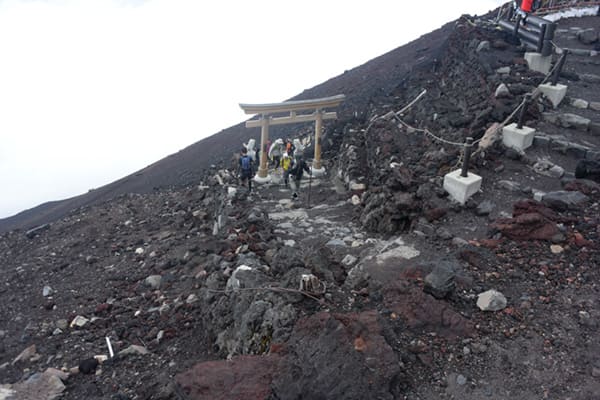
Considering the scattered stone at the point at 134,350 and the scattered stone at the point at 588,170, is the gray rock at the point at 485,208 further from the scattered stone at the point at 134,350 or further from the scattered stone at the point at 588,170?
the scattered stone at the point at 134,350

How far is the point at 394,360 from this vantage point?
396 cm

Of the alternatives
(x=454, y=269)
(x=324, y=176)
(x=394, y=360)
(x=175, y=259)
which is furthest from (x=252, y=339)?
(x=324, y=176)

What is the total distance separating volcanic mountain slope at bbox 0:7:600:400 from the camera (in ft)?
13.4

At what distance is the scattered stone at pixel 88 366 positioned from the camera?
5.72m

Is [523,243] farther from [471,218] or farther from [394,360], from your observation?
[394,360]

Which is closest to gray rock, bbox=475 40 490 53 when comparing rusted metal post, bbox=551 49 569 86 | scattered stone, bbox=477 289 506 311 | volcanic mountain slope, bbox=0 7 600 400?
volcanic mountain slope, bbox=0 7 600 400

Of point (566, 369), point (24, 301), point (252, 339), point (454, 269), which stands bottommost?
point (566, 369)

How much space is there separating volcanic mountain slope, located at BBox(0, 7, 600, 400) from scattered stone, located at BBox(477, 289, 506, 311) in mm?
41

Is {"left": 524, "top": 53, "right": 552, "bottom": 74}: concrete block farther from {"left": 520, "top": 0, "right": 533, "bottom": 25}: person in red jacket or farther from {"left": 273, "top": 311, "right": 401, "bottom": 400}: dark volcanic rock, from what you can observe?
{"left": 273, "top": 311, "right": 401, "bottom": 400}: dark volcanic rock

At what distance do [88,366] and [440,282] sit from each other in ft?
16.5

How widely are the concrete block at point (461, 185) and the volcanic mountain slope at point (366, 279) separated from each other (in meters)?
0.16

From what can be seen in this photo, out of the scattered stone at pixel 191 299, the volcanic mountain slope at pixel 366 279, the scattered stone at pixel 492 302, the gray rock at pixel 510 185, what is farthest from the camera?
the gray rock at pixel 510 185

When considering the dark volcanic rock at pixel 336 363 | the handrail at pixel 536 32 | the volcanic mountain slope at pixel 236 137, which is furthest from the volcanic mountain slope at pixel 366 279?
the volcanic mountain slope at pixel 236 137

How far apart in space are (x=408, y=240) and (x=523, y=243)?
1712mm
